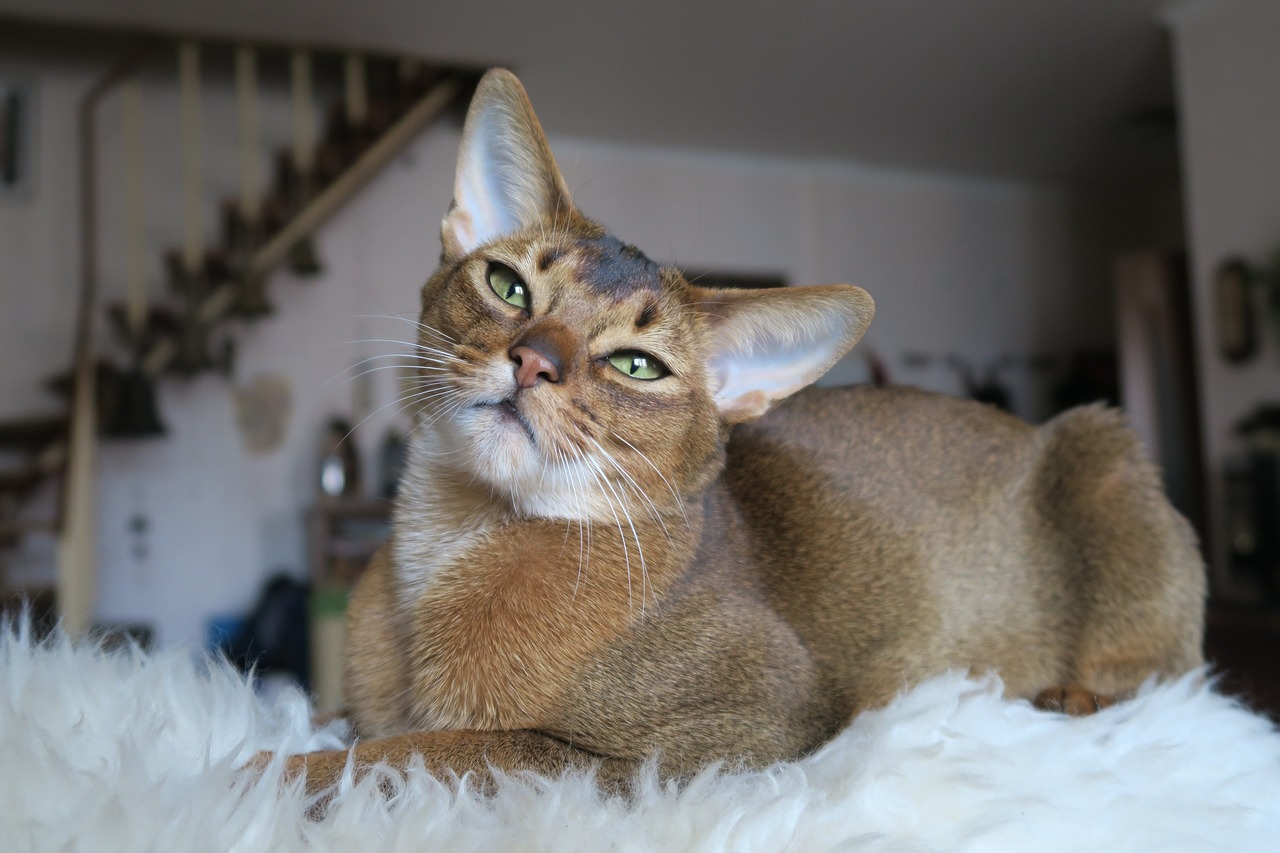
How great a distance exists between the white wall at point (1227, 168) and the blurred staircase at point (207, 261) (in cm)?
374

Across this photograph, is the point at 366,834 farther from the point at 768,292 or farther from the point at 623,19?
the point at 623,19

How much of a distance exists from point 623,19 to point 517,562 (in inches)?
162

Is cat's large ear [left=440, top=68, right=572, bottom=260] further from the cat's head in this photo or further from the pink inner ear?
the pink inner ear

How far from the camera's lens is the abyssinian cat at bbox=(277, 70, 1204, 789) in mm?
943

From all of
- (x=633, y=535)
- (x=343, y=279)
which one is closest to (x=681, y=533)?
(x=633, y=535)

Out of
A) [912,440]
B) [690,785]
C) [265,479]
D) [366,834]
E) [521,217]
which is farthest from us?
[265,479]

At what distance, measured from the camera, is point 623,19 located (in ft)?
14.9

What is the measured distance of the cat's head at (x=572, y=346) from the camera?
94cm

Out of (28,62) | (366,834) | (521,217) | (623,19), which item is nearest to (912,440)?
(521,217)

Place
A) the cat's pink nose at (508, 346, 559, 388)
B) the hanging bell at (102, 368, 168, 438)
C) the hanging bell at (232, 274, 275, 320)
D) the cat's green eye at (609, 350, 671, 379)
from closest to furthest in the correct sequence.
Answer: the cat's pink nose at (508, 346, 559, 388), the cat's green eye at (609, 350, 671, 379), the hanging bell at (102, 368, 168, 438), the hanging bell at (232, 274, 275, 320)

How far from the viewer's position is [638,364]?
1035mm

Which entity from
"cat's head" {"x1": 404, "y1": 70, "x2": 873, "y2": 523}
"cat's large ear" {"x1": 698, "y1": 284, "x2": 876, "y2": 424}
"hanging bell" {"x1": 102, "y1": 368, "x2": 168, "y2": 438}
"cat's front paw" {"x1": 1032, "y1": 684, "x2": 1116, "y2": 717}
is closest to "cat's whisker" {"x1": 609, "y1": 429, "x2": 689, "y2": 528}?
"cat's head" {"x1": 404, "y1": 70, "x2": 873, "y2": 523}

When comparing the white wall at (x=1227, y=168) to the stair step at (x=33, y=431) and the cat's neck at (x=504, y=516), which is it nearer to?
the cat's neck at (x=504, y=516)

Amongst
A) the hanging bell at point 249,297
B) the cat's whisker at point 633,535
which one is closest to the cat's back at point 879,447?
the cat's whisker at point 633,535
